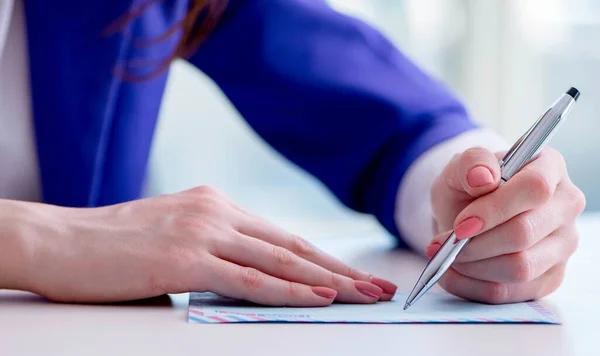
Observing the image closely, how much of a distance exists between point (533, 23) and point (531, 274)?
2198 millimetres

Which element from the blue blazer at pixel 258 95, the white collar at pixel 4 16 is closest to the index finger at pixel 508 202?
the blue blazer at pixel 258 95

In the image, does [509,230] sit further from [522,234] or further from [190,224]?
[190,224]

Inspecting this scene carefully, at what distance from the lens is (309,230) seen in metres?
2.75

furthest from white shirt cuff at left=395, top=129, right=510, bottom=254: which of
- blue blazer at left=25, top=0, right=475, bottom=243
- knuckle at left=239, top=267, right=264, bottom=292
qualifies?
knuckle at left=239, top=267, right=264, bottom=292

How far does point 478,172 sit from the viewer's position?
609mm

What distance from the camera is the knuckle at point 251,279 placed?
607 millimetres

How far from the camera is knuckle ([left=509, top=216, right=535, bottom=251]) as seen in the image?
2.03 feet

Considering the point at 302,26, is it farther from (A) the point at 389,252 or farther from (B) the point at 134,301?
(B) the point at 134,301

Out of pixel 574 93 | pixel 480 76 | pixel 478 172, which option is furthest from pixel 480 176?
pixel 480 76

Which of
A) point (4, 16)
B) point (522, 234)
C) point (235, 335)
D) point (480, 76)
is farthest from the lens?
point (480, 76)

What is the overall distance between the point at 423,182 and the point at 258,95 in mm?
328

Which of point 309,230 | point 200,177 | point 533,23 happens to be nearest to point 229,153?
point 200,177

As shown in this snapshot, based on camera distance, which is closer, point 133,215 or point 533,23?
point 133,215

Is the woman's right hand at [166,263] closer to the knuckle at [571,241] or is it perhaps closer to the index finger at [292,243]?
the index finger at [292,243]
